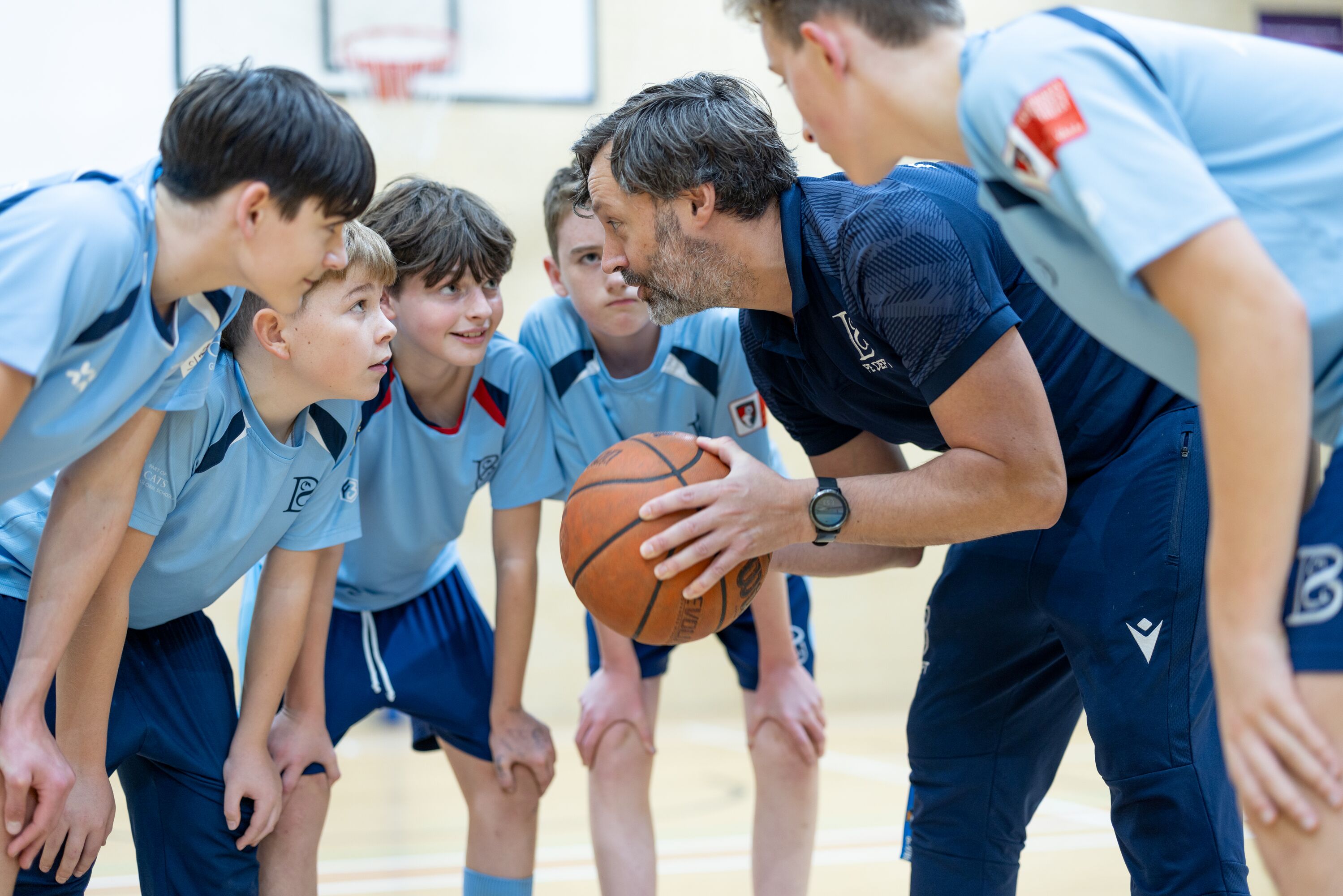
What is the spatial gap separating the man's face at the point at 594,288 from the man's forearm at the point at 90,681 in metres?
1.41

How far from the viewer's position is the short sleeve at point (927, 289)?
6.66ft

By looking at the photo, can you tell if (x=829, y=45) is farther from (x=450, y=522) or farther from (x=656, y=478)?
(x=450, y=522)

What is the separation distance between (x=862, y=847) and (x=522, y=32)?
5699 millimetres

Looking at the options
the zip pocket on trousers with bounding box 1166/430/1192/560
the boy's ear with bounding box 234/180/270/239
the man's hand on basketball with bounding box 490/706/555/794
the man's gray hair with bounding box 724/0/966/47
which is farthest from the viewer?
the man's hand on basketball with bounding box 490/706/555/794

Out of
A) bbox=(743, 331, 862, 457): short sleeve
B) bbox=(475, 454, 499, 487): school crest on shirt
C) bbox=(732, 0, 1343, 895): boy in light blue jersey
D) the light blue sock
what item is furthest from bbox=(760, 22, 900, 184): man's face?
the light blue sock

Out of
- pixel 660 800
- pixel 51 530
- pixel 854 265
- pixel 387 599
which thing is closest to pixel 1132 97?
pixel 854 265

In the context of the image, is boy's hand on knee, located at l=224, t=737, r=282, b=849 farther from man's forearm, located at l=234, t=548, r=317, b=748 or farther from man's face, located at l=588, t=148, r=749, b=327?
man's face, located at l=588, t=148, r=749, b=327

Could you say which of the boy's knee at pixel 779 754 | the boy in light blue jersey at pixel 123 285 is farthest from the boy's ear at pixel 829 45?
the boy's knee at pixel 779 754

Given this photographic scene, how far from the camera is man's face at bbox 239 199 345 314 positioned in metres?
1.91

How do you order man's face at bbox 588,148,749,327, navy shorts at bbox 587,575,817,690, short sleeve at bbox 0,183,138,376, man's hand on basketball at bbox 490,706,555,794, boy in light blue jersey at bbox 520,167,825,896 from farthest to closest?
navy shorts at bbox 587,575,817,690, boy in light blue jersey at bbox 520,167,825,896, man's hand on basketball at bbox 490,706,555,794, man's face at bbox 588,148,749,327, short sleeve at bbox 0,183,138,376

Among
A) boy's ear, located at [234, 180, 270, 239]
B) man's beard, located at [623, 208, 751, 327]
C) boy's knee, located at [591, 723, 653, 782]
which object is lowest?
boy's knee, located at [591, 723, 653, 782]

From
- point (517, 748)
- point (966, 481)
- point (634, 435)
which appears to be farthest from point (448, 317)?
point (966, 481)

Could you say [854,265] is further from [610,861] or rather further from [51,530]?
[610,861]

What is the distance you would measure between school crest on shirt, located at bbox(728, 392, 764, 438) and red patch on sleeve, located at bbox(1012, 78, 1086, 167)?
1.95 m
